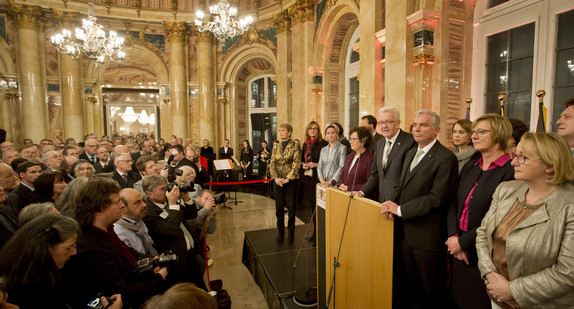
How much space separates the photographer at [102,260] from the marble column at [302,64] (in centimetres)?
662

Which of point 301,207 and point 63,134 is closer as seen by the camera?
point 301,207

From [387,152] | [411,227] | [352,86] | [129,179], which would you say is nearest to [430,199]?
[411,227]

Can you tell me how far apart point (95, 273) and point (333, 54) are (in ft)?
24.4

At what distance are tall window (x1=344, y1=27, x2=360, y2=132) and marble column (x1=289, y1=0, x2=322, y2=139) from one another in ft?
2.64

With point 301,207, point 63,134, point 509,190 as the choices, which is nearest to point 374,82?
point 301,207

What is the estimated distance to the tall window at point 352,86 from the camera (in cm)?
764

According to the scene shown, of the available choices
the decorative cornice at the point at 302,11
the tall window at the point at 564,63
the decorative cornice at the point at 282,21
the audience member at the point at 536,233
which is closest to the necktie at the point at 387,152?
the audience member at the point at 536,233

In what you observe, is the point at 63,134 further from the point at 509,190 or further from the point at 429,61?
the point at 509,190

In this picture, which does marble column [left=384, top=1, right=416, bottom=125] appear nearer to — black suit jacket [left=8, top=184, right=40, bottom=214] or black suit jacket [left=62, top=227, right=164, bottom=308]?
black suit jacket [left=62, top=227, right=164, bottom=308]

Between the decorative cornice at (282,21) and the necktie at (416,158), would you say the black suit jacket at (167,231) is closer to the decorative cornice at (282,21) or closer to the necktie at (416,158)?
the necktie at (416,158)

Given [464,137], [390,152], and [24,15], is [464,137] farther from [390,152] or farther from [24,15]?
[24,15]

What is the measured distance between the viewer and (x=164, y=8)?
1076 cm

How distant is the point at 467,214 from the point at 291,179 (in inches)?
98.2

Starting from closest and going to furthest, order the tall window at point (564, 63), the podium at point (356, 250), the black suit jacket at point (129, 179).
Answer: the podium at point (356, 250) < the tall window at point (564, 63) < the black suit jacket at point (129, 179)
